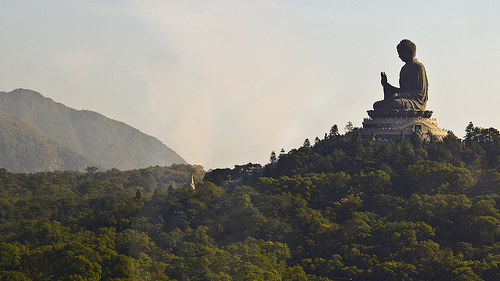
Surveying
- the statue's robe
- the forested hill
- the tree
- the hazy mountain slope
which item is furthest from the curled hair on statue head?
the hazy mountain slope

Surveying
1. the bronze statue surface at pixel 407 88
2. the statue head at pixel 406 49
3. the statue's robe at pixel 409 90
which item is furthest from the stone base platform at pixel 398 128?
the statue head at pixel 406 49

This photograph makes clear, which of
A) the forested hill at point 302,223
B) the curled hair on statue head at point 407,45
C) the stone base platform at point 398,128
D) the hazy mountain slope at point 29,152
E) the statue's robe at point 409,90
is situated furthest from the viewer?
the hazy mountain slope at point 29,152

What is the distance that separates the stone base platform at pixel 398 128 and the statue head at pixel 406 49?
5032 mm

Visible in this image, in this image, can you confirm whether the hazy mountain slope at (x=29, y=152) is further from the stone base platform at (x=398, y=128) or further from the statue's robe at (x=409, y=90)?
the stone base platform at (x=398, y=128)

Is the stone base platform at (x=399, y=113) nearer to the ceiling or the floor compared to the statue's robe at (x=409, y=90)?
nearer to the floor

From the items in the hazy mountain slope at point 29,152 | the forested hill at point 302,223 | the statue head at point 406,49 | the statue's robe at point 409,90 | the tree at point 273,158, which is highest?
the hazy mountain slope at point 29,152

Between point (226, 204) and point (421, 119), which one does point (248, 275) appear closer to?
point (226, 204)

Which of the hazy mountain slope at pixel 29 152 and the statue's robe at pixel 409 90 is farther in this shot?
the hazy mountain slope at pixel 29 152

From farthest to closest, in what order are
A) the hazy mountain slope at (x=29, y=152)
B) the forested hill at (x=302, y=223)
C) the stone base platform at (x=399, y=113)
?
the hazy mountain slope at (x=29, y=152) → the stone base platform at (x=399, y=113) → the forested hill at (x=302, y=223)

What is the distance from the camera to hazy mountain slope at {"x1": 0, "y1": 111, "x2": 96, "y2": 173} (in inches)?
7308

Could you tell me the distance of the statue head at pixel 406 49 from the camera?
78.2 metres

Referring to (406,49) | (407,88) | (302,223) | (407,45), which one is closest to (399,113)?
(407,88)

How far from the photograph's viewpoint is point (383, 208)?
2504 inches

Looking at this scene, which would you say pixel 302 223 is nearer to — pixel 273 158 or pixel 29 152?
pixel 273 158
